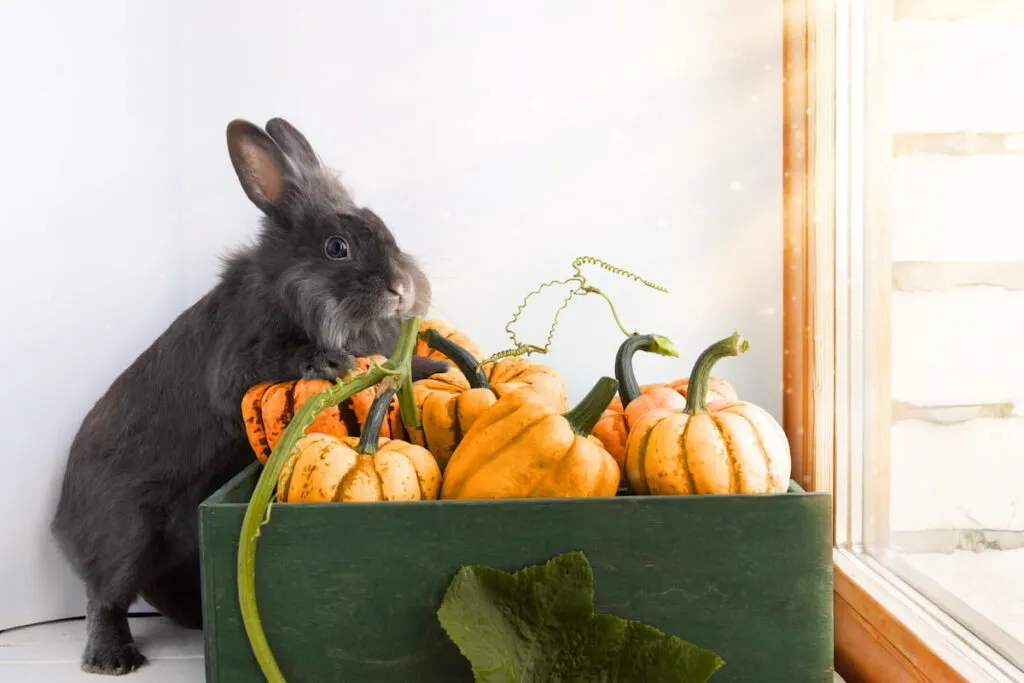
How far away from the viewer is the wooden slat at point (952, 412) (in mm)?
732

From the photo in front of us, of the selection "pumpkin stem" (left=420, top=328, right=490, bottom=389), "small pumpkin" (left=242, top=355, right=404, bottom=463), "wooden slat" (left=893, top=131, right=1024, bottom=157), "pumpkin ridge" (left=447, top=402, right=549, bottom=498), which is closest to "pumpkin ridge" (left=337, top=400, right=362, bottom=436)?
"small pumpkin" (left=242, top=355, right=404, bottom=463)

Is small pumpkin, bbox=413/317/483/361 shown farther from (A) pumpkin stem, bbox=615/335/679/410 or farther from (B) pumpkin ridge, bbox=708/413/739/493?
(B) pumpkin ridge, bbox=708/413/739/493

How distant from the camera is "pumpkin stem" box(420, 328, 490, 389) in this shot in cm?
91

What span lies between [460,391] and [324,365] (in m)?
0.17

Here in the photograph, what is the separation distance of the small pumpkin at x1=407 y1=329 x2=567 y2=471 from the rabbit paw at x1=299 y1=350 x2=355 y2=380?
3.7 inches

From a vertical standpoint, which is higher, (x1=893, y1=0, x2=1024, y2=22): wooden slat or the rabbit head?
(x1=893, y1=0, x2=1024, y2=22): wooden slat

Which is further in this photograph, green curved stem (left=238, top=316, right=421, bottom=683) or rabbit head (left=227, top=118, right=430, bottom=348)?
rabbit head (left=227, top=118, right=430, bottom=348)

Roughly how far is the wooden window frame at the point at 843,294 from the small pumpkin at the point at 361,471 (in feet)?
1.69

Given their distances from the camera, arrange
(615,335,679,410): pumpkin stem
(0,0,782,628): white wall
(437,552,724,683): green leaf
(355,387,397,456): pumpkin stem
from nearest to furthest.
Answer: (437,552,724,683): green leaf, (355,387,397,456): pumpkin stem, (615,335,679,410): pumpkin stem, (0,0,782,628): white wall

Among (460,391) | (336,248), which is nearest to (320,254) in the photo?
(336,248)

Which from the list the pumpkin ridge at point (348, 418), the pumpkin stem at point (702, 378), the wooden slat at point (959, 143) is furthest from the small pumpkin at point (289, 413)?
the wooden slat at point (959, 143)

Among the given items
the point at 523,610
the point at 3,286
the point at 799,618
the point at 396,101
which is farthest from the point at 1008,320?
the point at 3,286

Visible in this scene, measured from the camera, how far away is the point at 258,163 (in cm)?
96

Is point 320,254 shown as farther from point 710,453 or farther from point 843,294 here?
point 843,294
